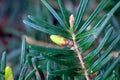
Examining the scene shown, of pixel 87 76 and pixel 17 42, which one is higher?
pixel 17 42

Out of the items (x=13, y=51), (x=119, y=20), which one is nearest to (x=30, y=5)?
(x=13, y=51)

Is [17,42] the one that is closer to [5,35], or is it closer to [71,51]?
[5,35]

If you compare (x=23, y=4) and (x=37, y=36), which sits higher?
(x=23, y=4)

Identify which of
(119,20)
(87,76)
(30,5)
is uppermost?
(30,5)

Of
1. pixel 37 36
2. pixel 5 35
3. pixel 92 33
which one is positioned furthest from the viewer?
pixel 5 35

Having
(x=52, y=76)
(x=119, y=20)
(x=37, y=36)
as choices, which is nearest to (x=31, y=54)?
(x=52, y=76)

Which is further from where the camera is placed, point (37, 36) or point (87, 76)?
point (37, 36)

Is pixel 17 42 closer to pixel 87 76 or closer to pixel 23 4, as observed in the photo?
pixel 23 4

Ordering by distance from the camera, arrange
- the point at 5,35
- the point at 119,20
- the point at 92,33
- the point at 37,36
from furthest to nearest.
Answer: the point at 5,35, the point at 37,36, the point at 119,20, the point at 92,33

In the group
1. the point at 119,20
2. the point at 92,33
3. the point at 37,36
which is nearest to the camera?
the point at 92,33
